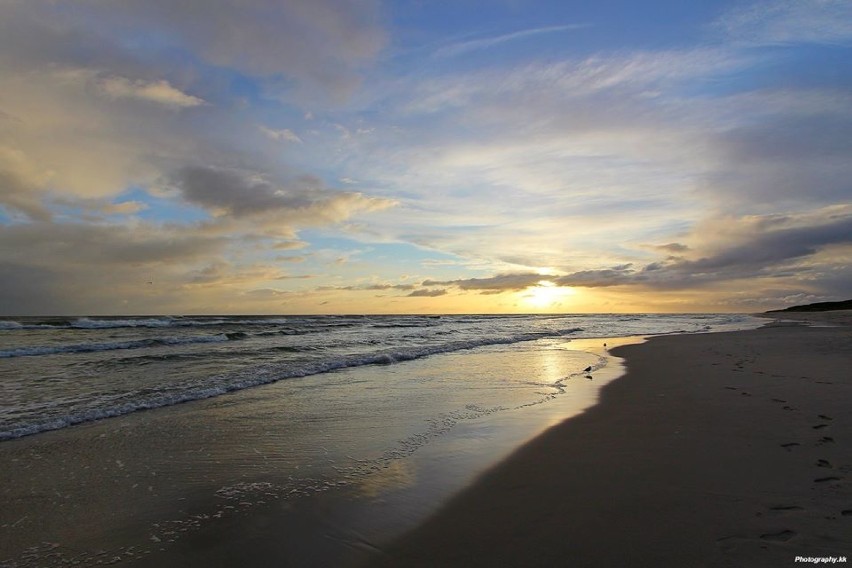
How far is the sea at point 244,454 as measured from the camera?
3906mm

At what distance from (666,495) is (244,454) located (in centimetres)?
513

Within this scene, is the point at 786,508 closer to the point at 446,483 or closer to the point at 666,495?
the point at 666,495

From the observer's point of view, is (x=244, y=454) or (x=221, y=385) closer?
(x=244, y=454)

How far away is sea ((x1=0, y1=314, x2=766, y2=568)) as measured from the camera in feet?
12.8

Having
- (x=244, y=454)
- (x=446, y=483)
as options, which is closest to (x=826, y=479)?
(x=446, y=483)

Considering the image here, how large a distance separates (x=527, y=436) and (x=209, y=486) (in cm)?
440

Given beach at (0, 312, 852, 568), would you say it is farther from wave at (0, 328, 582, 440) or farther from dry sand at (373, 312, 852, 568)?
wave at (0, 328, 582, 440)

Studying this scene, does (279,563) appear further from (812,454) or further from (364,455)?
(812,454)

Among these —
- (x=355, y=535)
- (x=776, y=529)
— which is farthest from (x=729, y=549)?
(x=355, y=535)

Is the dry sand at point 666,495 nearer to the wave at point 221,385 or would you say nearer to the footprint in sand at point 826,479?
the footprint in sand at point 826,479

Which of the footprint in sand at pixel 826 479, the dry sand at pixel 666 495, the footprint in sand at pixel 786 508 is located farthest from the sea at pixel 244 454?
the footprint in sand at pixel 826 479

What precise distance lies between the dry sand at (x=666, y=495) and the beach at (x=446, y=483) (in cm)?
2

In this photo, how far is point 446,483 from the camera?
5090mm

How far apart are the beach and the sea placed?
0.03 metres
